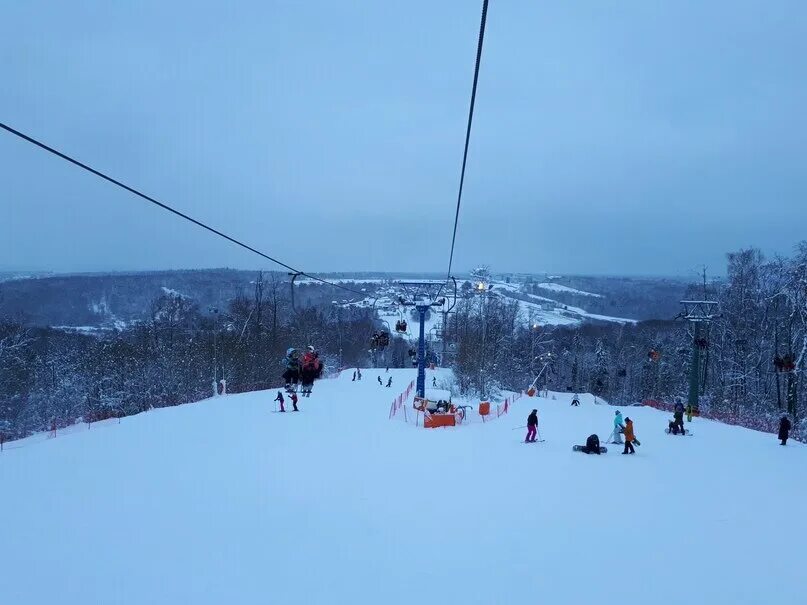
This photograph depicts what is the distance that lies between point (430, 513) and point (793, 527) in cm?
641

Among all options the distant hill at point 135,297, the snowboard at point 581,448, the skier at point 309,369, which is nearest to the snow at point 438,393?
the skier at point 309,369

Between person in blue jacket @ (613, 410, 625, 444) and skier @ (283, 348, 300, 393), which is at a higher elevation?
skier @ (283, 348, 300, 393)

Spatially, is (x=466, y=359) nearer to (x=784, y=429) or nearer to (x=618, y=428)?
(x=618, y=428)

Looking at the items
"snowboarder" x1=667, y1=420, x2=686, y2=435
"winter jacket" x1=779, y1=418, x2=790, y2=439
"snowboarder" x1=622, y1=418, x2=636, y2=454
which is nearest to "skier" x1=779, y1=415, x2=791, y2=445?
"winter jacket" x1=779, y1=418, x2=790, y2=439

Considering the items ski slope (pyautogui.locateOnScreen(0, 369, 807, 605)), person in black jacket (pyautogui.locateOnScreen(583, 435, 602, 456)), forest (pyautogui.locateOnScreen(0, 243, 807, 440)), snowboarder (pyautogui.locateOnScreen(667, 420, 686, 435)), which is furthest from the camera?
forest (pyautogui.locateOnScreen(0, 243, 807, 440))

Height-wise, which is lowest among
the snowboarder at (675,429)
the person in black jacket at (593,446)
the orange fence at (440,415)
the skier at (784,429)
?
the orange fence at (440,415)

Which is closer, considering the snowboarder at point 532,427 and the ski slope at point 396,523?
the ski slope at point 396,523

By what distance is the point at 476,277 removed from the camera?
59000 millimetres

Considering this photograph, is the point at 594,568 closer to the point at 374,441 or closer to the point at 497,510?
the point at 497,510

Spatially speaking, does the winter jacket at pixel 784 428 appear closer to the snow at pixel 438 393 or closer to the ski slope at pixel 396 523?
the ski slope at pixel 396 523

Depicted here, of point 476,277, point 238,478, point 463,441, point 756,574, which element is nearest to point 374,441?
point 463,441

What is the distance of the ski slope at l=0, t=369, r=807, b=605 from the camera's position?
274 inches

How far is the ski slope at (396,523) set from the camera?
6949mm

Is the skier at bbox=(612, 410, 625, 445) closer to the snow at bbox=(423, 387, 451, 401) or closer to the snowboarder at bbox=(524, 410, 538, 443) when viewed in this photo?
the snowboarder at bbox=(524, 410, 538, 443)
